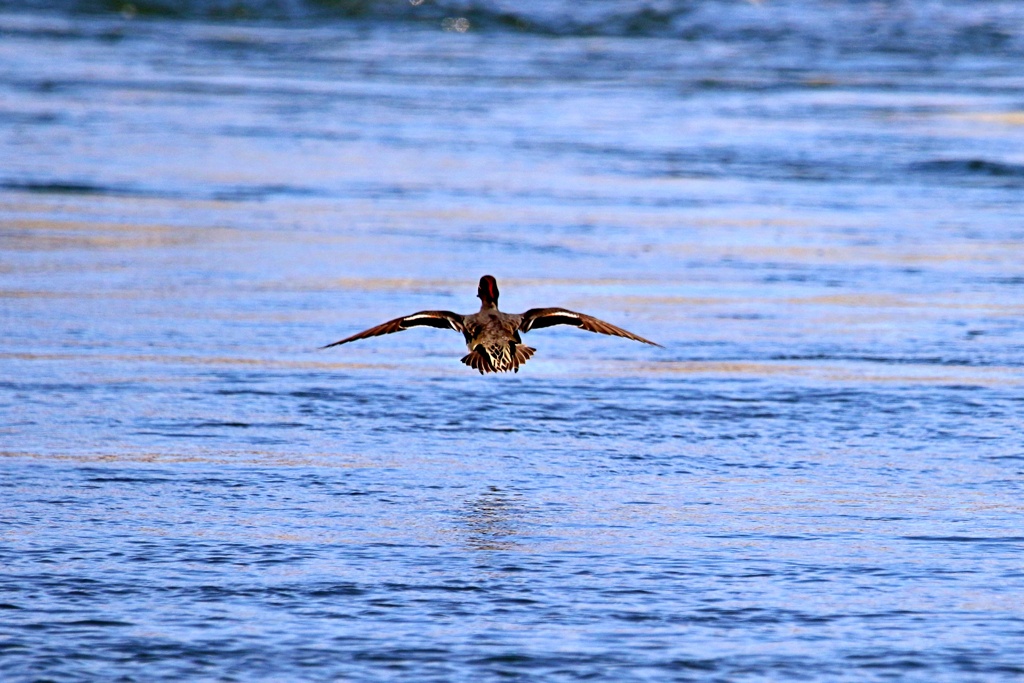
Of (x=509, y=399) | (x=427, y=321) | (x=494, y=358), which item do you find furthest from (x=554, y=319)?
(x=509, y=399)

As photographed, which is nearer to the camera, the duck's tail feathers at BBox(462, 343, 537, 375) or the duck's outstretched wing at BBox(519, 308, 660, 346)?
the duck's tail feathers at BBox(462, 343, 537, 375)

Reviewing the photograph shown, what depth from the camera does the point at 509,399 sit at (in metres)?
9.63

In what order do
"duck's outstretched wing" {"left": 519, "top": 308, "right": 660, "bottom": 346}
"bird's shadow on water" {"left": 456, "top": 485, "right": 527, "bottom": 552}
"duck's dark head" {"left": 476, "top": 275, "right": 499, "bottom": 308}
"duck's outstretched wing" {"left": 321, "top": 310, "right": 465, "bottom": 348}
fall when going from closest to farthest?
"bird's shadow on water" {"left": 456, "top": 485, "right": 527, "bottom": 552}
"duck's outstretched wing" {"left": 321, "top": 310, "right": 465, "bottom": 348}
"duck's outstretched wing" {"left": 519, "top": 308, "right": 660, "bottom": 346}
"duck's dark head" {"left": 476, "top": 275, "right": 499, "bottom": 308}

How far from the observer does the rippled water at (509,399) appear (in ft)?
20.2

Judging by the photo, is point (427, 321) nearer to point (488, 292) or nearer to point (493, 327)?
point (493, 327)

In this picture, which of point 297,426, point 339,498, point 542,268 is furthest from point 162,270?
point 339,498

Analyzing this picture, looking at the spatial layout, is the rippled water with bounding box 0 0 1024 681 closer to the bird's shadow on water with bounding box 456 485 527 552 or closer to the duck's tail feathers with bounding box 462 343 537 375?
the bird's shadow on water with bounding box 456 485 527 552

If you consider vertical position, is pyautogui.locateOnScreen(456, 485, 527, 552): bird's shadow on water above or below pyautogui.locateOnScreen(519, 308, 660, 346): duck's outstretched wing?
below

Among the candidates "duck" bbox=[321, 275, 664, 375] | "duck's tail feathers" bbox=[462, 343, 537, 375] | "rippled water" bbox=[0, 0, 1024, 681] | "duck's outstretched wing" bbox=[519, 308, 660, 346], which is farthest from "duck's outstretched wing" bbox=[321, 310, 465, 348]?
"rippled water" bbox=[0, 0, 1024, 681]

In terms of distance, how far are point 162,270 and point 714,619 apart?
7450mm

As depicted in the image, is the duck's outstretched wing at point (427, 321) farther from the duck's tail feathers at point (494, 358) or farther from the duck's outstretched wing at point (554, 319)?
the duck's outstretched wing at point (554, 319)

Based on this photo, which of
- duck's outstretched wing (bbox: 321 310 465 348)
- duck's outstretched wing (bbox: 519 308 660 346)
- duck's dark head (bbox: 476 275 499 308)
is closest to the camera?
duck's outstretched wing (bbox: 321 310 465 348)

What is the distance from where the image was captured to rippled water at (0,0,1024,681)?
6145 millimetres

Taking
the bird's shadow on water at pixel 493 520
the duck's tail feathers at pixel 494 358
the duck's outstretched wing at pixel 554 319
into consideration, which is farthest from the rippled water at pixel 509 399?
the duck's outstretched wing at pixel 554 319
